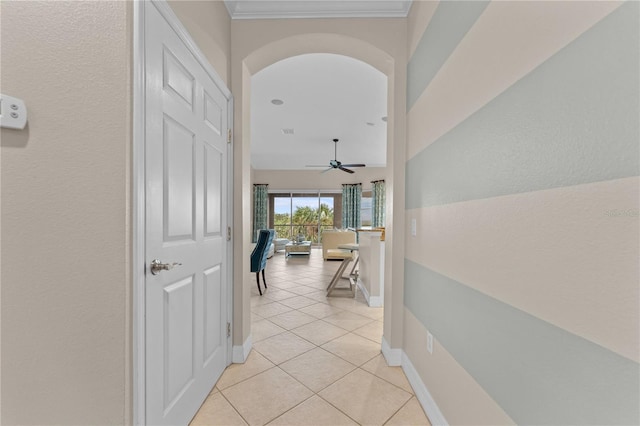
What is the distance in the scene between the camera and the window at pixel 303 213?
9.92m

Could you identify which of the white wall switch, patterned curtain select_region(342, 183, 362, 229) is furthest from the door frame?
patterned curtain select_region(342, 183, 362, 229)

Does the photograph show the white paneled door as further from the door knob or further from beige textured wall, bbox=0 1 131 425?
beige textured wall, bbox=0 1 131 425

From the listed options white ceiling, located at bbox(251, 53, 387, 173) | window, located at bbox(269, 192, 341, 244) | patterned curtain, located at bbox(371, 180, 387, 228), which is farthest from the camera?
window, located at bbox(269, 192, 341, 244)

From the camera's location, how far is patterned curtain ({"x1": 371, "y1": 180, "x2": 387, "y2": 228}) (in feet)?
29.7

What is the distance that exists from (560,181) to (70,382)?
68.1 inches

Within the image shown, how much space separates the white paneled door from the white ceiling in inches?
79.1

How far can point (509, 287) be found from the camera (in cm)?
95

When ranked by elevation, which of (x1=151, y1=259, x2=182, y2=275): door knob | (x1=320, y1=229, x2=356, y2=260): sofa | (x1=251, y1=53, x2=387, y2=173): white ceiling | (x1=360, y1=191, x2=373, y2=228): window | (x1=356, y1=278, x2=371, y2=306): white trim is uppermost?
(x1=251, y1=53, x2=387, y2=173): white ceiling

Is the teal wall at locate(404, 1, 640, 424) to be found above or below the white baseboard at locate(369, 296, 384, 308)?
above

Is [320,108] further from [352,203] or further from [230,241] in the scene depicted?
[352,203]

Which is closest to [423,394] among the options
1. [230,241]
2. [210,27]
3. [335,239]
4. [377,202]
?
[230,241]

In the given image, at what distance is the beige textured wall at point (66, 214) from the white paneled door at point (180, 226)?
0.38ft

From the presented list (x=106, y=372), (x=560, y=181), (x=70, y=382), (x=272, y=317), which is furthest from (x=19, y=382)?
(x=272, y=317)

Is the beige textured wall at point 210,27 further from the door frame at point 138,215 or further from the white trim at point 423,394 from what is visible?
the white trim at point 423,394
